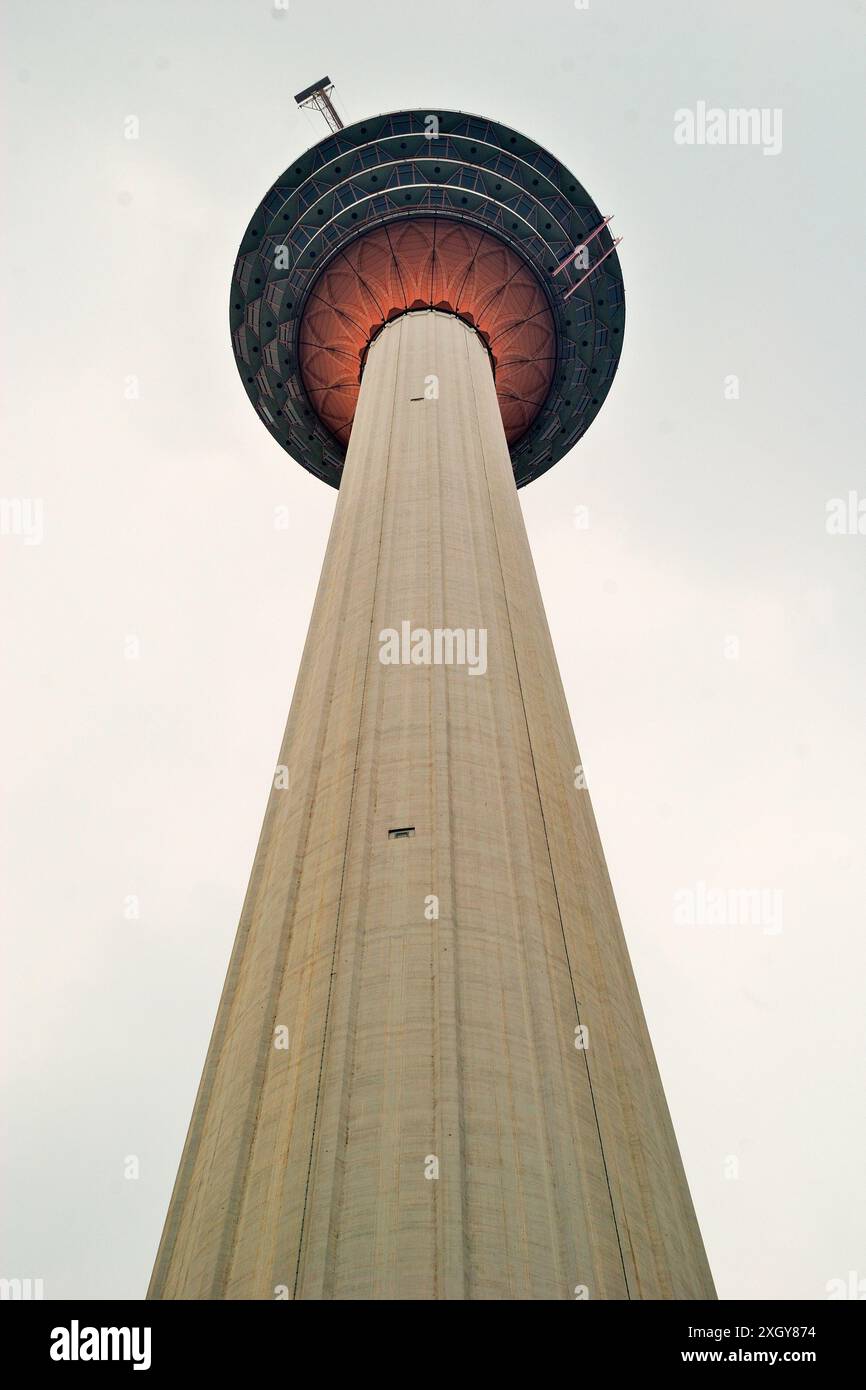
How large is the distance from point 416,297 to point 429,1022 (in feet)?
86.7

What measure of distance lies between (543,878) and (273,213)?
27551mm

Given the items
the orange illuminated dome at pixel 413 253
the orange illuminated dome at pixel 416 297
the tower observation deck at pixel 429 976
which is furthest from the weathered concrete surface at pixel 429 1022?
the orange illuminated dome at pixel 413 253

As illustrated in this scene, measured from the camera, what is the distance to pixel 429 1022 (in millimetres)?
13594

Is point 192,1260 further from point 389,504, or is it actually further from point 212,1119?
point 389,504

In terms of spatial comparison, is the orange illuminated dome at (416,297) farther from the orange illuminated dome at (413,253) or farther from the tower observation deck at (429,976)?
the tower observation deck at (429,976)

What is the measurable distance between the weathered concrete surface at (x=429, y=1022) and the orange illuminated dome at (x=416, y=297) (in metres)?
16.0

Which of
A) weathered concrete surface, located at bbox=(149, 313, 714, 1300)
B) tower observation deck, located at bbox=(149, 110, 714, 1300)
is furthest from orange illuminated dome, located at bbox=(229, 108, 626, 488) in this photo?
weathered concrete surface, located at bbox=(149, 313, 714, 1300)

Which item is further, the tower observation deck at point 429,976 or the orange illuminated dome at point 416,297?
the orange illuminated dome at point 416,297

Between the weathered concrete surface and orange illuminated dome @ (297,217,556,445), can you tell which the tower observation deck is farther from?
orange illuminated dome @ (297,217,556,445)

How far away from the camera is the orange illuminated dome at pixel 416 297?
35344mm

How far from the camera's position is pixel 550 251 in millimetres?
37312

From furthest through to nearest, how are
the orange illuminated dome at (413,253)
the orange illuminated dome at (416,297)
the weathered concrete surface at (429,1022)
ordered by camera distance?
the orange illuminated dome at (413,253) < the orange illuminated dome at (416,297) < the weathered concrete surface at (429,1022)
